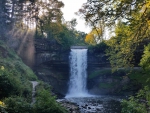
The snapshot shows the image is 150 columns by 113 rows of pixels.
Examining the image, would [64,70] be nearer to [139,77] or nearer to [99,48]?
[99,48]

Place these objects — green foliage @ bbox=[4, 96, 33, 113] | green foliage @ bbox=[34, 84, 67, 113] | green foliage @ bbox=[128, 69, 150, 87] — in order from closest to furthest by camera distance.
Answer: green foliage @ bbox=[4, 96, 33, 113] < green foliage @ bbox=[34, 84, 67, 113] < green foliage @ bbox=[128, 69, 150, 87]

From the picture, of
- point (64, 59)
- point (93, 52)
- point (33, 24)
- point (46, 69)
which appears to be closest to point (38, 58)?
point (46, 69)

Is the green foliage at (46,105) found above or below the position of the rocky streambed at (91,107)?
above

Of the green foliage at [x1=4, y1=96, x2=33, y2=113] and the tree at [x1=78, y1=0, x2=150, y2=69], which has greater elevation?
the tree at [x1=78, y1=0, x2=150, y2=69]

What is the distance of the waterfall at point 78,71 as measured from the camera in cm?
3598

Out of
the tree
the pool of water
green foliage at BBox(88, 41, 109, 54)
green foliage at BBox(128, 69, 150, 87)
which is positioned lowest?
the pool of water

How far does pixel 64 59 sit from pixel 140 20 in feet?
106

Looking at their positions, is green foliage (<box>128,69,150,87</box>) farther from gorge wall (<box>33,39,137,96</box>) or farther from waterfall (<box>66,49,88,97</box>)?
waterfall (<box>66,49,88,97</box>)

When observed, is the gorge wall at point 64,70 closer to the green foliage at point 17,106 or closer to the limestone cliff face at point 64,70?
the limestone cliff face at point 64,70

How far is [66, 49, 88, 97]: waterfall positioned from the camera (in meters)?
36.0

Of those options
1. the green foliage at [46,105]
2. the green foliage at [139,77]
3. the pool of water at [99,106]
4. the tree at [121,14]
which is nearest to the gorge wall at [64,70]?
the green foliage at [139,77]

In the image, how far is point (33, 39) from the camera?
116ft

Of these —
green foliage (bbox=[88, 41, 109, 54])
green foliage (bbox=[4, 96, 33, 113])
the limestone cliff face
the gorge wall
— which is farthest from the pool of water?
green foliage (bbox=[88, 41, 109, 54])

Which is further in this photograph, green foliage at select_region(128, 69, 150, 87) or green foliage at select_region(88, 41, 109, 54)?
green foliage at select_region(88, 41, 109, 54)
